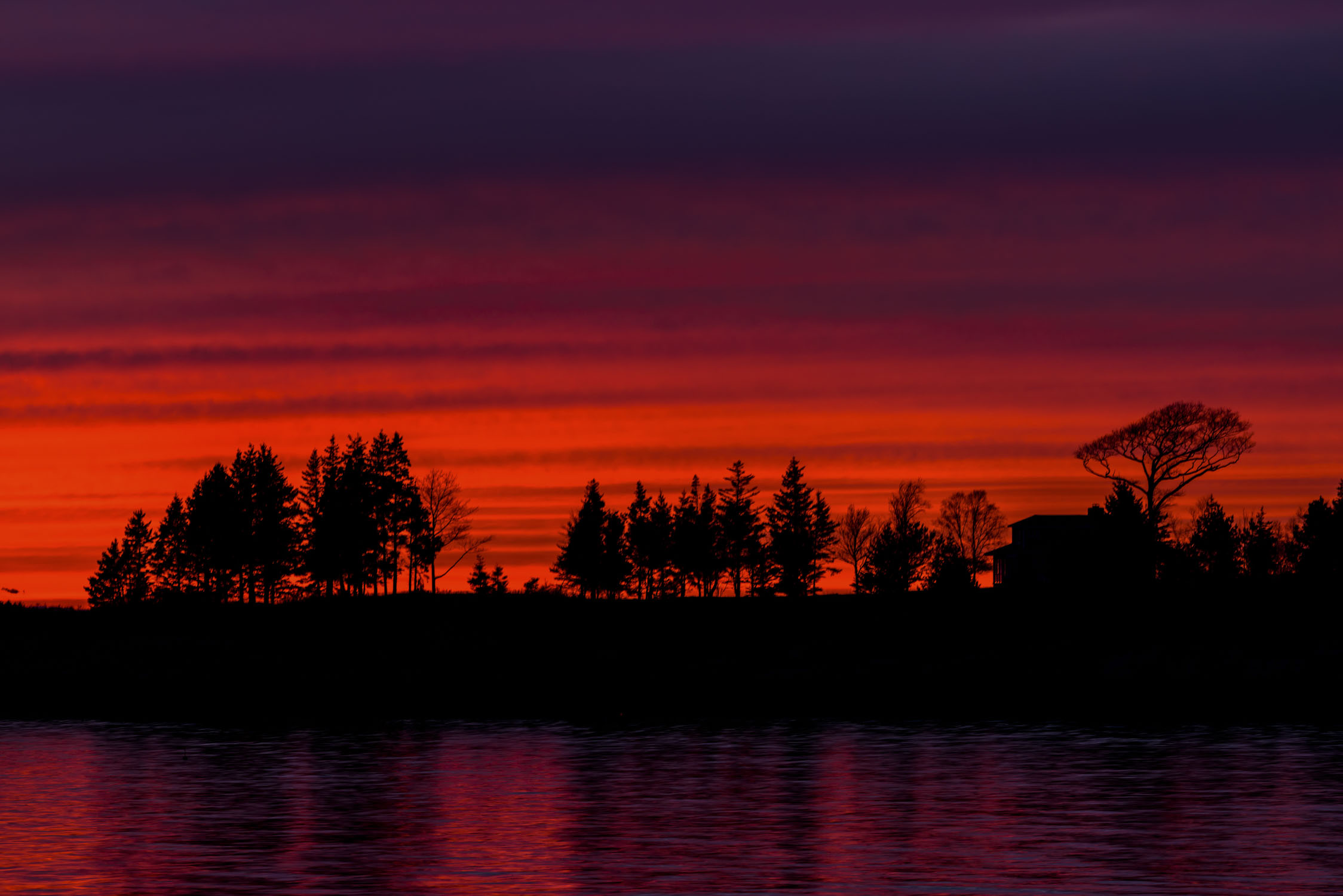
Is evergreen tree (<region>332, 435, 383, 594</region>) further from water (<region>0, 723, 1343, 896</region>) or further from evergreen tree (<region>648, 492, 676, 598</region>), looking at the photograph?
water (<region>0, 723, 1343, 896</region>)

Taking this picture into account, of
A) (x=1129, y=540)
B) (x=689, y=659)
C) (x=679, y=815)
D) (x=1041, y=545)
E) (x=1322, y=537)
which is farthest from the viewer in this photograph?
(x=1041, y=545)

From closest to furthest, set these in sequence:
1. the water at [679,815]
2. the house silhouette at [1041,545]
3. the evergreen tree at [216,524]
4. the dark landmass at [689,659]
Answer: the water at [679,815]
the dark landmass at [689,659]
the house silhouette at [1041,545]
the evergreen tree at [216,524]

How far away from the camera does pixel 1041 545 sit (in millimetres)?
151125

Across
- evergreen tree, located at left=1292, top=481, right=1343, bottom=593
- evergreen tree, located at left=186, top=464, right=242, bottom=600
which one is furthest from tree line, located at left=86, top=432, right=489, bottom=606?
evergreen tree, located at left=1292, top=481, right=1343, bottom=593

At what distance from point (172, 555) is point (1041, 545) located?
83797 mm

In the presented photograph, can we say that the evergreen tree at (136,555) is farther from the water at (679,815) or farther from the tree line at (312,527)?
the water at (679,815)

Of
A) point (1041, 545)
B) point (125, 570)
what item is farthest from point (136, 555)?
point (1041, 545)

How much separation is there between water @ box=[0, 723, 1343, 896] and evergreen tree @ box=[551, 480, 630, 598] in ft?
360

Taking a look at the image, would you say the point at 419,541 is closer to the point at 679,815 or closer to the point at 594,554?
the point at 594,554

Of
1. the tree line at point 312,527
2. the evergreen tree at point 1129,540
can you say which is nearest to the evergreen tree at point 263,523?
the tree line at point 312,527

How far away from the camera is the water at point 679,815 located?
22.2 meters

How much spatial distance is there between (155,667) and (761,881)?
2570 inches

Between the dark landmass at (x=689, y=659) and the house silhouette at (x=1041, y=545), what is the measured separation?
17.2 metres

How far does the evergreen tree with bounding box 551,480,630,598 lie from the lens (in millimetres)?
158875
